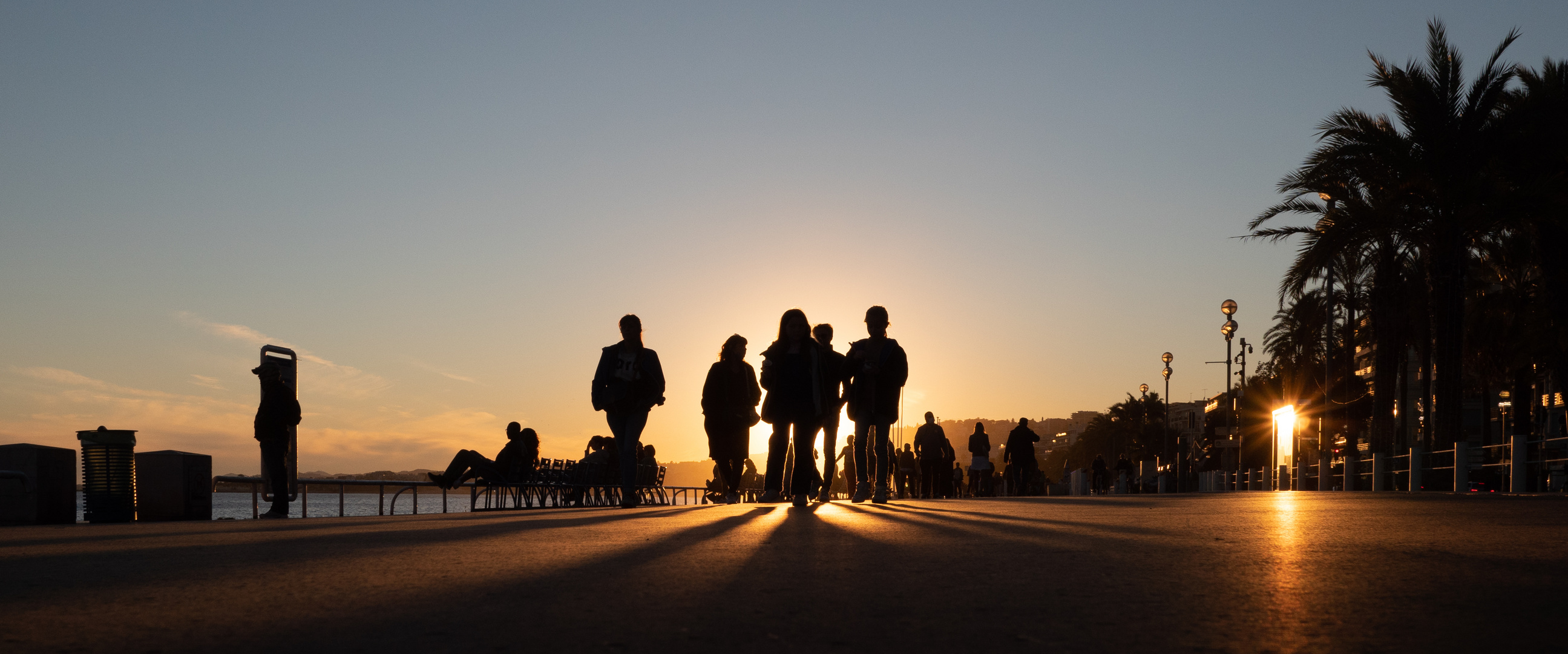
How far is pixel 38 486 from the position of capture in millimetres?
12633

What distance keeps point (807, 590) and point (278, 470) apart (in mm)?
10786

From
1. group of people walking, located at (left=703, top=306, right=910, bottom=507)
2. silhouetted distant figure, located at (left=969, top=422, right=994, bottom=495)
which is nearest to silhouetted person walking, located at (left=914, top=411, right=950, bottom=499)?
silhouetted distant figure, located at (left=969, top=422, right=994, bottom=495)

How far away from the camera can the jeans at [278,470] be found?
531 inches

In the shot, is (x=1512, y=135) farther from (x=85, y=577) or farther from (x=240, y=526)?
(x=85, y=577)

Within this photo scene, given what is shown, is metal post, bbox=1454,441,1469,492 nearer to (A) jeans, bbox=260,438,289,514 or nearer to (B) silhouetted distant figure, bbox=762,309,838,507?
(B) silhouetted distant figure, bbox=762,309,838,507

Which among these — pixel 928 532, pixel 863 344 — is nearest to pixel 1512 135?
pixel 863 344

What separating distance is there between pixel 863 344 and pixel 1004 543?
6.09 m

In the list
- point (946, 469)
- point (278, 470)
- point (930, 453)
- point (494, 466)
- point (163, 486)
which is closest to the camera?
point (163, 486)

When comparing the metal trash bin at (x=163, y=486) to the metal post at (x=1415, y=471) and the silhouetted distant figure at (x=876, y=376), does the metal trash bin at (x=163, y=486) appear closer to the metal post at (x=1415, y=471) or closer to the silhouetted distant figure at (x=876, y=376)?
the silhouetted distant figure at (x=876, y=376)

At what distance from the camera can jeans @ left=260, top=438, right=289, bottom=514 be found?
13492mm

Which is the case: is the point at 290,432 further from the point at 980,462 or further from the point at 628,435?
the point at 980,462

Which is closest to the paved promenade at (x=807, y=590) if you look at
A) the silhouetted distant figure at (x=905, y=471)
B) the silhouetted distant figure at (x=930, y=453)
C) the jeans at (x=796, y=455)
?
the jeans at (x=796, y=455)

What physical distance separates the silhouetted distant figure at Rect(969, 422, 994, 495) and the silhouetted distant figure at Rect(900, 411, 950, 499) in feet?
2.92

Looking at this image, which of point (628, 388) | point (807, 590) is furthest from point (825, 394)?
point (807, 590)
